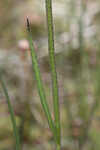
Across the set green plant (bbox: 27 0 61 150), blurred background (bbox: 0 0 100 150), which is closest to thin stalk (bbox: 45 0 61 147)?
green plant (bbox: 27 0 61 150)

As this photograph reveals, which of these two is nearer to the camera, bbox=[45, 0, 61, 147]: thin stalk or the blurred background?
bbox=[45, 0, 61, 147]: thin stalk

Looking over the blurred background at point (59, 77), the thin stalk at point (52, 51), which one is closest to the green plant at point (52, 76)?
the thin stalk at point (52, 51)

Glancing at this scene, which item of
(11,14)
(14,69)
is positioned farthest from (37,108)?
(11,14)

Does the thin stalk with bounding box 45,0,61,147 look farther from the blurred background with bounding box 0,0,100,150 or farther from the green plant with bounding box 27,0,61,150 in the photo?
the blurred background with bounding box 0,0,100,150

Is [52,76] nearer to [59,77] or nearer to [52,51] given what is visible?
[52,51]

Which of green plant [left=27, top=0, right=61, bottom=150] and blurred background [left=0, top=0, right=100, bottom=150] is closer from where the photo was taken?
green plant [left=27, top=0, right=61, bottom=150]

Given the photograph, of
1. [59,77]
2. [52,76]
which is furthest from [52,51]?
[59,77]

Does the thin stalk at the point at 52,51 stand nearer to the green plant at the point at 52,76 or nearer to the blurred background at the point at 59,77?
the green plant at the point at 52,76

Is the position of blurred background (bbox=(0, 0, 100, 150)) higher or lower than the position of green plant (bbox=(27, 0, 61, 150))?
lower
